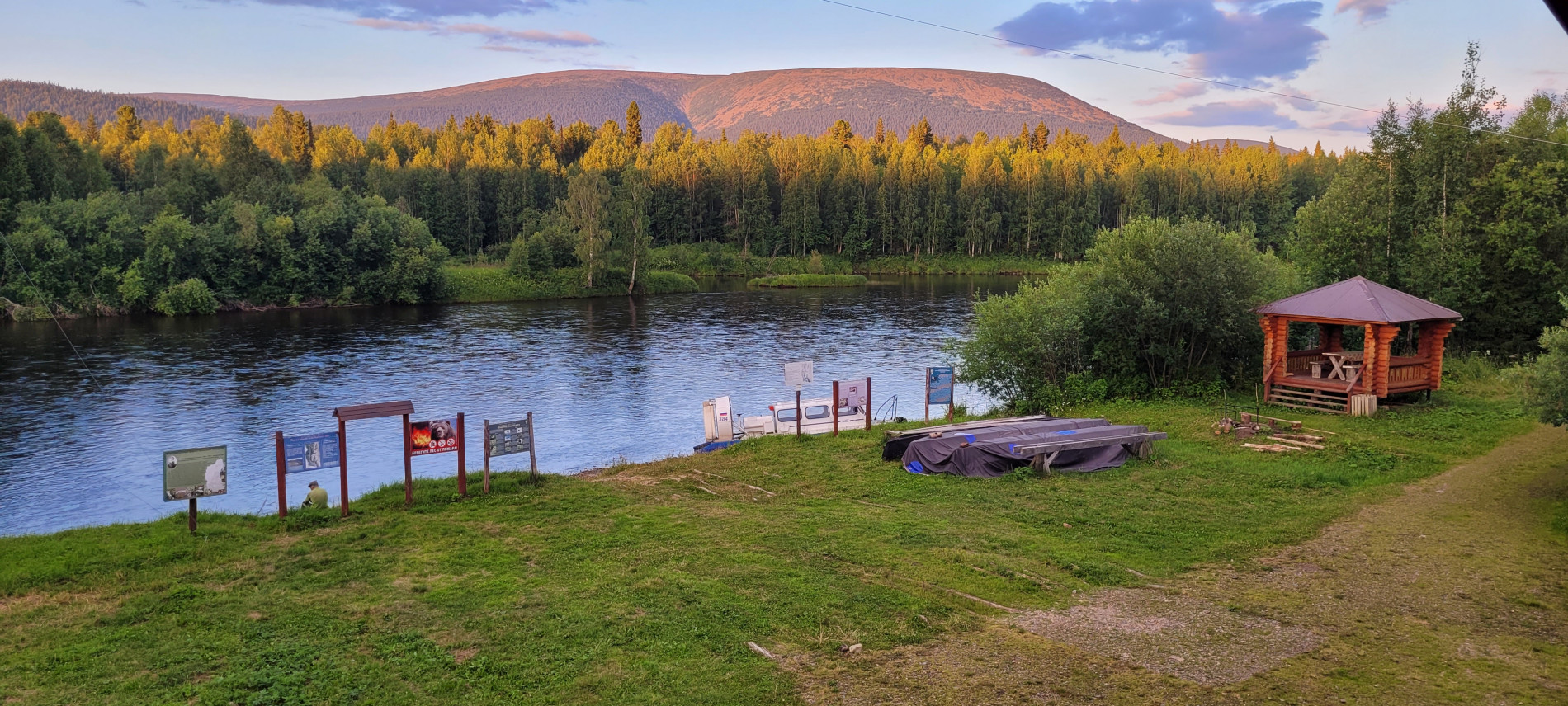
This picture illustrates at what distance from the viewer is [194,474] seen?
1490 centimetres

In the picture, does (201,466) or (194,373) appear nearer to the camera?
(201,466)

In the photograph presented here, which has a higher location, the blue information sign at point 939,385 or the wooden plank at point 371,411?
the wooden plank at point 371,411

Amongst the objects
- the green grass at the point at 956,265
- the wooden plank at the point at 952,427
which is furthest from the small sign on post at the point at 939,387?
the green grass at the point at 956,265

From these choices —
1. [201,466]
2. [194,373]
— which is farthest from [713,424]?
[194,373]

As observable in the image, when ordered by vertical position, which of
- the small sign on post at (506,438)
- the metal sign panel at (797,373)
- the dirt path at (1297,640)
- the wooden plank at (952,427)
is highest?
the metal sign panel at (797,373)

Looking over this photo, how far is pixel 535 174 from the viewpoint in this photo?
122188 mm

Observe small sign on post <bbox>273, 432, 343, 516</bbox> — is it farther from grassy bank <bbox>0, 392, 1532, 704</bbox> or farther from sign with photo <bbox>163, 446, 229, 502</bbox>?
sign with photo <bbox>163, 446, 229, 502</bbox>

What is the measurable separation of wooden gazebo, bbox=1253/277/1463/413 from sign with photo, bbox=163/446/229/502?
81.9 ft

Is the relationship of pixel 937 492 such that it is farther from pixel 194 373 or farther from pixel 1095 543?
pixel 194 373

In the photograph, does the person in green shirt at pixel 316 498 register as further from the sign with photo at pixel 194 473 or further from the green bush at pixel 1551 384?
the green bush at pixel 1551 384

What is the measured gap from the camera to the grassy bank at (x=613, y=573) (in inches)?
379

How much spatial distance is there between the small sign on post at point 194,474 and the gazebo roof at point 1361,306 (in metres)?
25.2

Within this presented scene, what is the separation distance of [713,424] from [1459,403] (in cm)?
1991

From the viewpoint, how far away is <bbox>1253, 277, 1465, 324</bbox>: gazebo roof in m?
24.9
